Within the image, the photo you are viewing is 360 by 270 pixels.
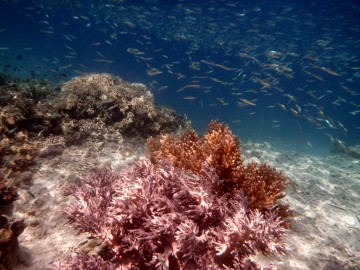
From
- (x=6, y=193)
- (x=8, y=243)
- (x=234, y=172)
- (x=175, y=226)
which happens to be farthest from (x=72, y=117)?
(x=175, y=226)

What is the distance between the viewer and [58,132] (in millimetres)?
7824

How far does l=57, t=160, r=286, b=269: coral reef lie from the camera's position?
11.3 ft

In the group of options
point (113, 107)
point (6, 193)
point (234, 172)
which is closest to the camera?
point (6, 193)

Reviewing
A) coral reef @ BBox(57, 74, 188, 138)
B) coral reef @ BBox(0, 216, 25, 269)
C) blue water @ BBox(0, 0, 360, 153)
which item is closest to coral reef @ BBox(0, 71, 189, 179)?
coral reef @ BBox(57, 74, 188, 138)

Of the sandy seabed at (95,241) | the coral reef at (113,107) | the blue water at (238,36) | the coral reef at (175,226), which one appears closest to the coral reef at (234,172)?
the coral reef at (175,226)

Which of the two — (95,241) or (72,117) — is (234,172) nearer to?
(95,241)

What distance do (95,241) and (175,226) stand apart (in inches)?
64.3

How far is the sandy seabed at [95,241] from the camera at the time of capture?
4281 millimetres

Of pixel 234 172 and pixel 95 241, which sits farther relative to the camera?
pixel 234 172

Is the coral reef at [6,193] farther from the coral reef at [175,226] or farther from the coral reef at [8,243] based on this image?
the coral reef at [175,226]

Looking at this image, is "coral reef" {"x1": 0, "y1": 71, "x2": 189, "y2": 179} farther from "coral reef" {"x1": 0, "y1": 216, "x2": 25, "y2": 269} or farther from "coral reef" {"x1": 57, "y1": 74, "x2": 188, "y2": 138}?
"coral reef" {"x1": 0, "y1": 216, "x2": 25, "y2": 269}

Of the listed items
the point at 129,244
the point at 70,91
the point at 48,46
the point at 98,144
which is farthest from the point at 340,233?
the point at 48,46

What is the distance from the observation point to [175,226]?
3523 millimetres

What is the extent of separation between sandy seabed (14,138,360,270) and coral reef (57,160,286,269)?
27.1 inches
